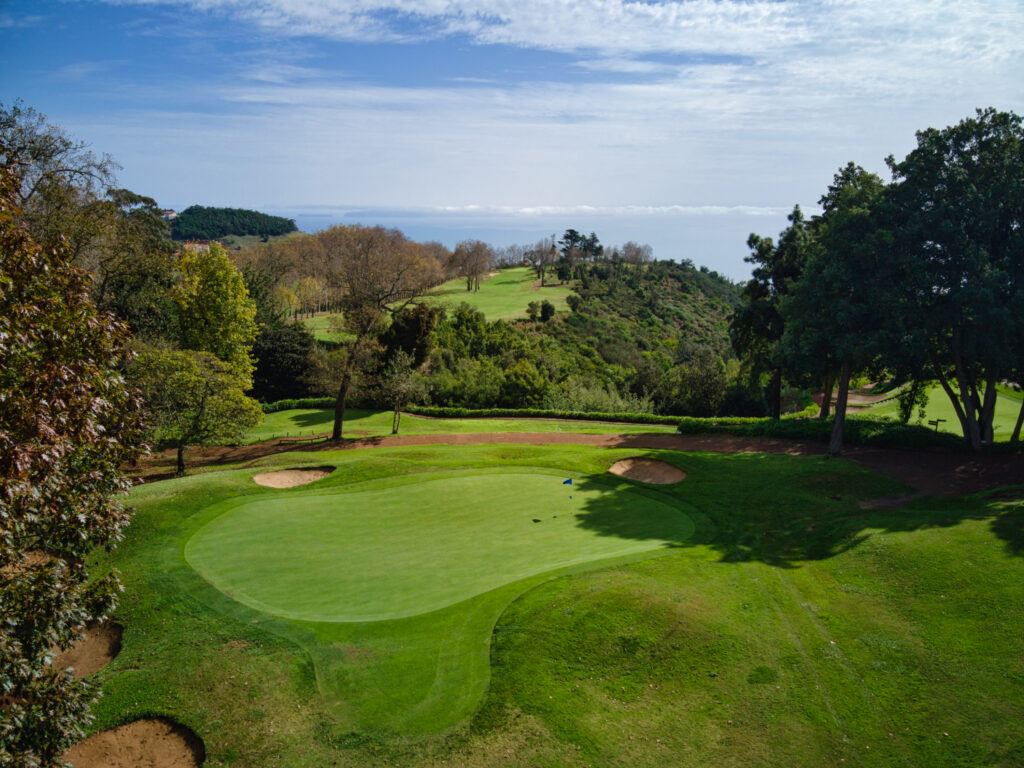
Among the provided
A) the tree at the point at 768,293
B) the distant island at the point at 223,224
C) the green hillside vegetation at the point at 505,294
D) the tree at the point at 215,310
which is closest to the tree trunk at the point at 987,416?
the tree at the point at 768,293

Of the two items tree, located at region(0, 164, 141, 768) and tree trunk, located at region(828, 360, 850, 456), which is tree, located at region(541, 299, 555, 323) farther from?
tree, located at region(0, 164, 141, 768)

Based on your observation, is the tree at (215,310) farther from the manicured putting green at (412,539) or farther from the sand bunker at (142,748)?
the sand bunker at (142,748)

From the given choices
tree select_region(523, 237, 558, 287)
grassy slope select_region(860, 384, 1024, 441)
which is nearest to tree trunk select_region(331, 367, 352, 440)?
grassy slope select_region(860, 384, 1024, 441)

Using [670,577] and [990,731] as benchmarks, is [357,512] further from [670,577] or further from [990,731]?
[990,731]

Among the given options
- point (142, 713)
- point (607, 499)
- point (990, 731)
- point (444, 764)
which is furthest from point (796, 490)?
point (142, 713)

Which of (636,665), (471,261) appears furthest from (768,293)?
(471,261)

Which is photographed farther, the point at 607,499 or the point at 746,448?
the point at 746,448
